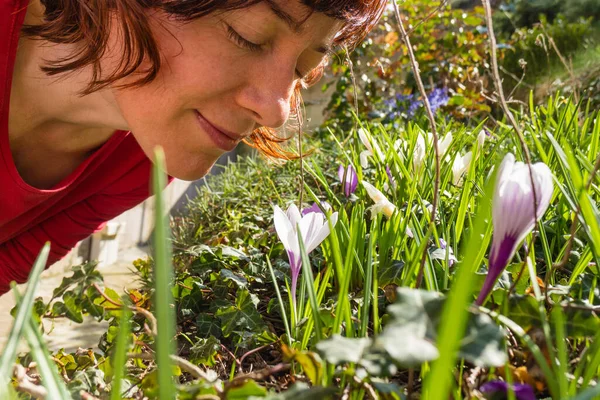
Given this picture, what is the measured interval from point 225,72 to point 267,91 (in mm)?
94

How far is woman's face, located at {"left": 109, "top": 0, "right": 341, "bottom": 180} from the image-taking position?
46.8 inches

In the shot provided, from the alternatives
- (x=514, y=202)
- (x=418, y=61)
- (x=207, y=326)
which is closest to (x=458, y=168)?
(x=207, y=326)

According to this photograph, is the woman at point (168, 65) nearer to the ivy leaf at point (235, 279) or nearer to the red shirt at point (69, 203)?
the red shirt at point (69, 203)

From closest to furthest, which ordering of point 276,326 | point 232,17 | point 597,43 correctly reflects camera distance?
point 276,326, point 232,17, point 597,43

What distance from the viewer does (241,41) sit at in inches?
47.5

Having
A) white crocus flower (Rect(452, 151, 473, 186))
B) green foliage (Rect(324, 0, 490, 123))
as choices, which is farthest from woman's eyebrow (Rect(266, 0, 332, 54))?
green foliage (Rect(324, 0, 490, 123))

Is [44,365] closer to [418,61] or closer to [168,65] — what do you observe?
[168,65]

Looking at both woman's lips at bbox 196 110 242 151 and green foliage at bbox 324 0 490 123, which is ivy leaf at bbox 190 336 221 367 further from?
green foliage at bbox 324 0 490 123

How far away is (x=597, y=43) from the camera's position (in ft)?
18.5

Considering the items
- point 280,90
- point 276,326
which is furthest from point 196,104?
point 276,326

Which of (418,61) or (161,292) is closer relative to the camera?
(161,292)

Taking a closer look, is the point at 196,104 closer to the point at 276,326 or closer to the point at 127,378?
the point at 276,326

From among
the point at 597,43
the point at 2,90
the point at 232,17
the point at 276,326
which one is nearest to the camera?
the point at 276,326

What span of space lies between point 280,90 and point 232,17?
173 mm
